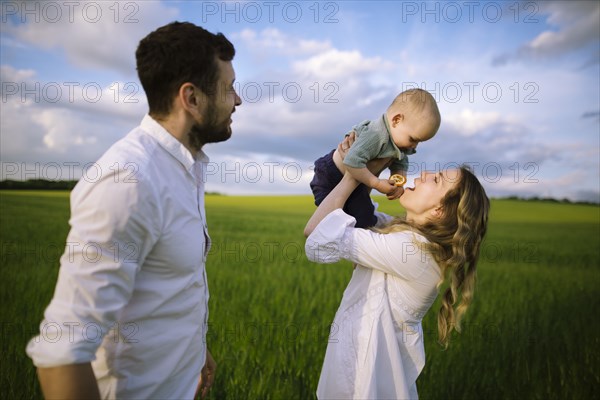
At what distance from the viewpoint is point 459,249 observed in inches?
85.4

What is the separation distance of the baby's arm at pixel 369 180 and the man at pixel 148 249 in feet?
2.74

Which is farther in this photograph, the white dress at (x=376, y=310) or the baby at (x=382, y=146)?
the baby at (x=382, y=146)

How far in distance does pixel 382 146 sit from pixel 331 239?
2.52ft

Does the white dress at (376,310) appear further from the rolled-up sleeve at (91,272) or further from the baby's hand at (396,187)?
the rolled-up sleeve at (91,272)

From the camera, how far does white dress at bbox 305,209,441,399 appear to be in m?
2.18

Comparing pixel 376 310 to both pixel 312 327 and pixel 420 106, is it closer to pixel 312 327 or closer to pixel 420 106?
pixel 420 106

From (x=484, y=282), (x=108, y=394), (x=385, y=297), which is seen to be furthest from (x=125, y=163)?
(x=484, y=282)

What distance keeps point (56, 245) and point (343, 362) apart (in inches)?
339

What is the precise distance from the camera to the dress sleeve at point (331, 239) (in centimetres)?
218

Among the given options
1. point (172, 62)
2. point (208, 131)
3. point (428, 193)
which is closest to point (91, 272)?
point (208, 131)

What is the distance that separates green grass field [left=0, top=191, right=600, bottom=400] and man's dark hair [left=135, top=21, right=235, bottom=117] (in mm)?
2613

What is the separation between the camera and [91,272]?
1319 mm

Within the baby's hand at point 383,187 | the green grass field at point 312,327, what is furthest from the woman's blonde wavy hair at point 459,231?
the green grass field at point 312,327

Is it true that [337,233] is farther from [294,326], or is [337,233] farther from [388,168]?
[294,326]
